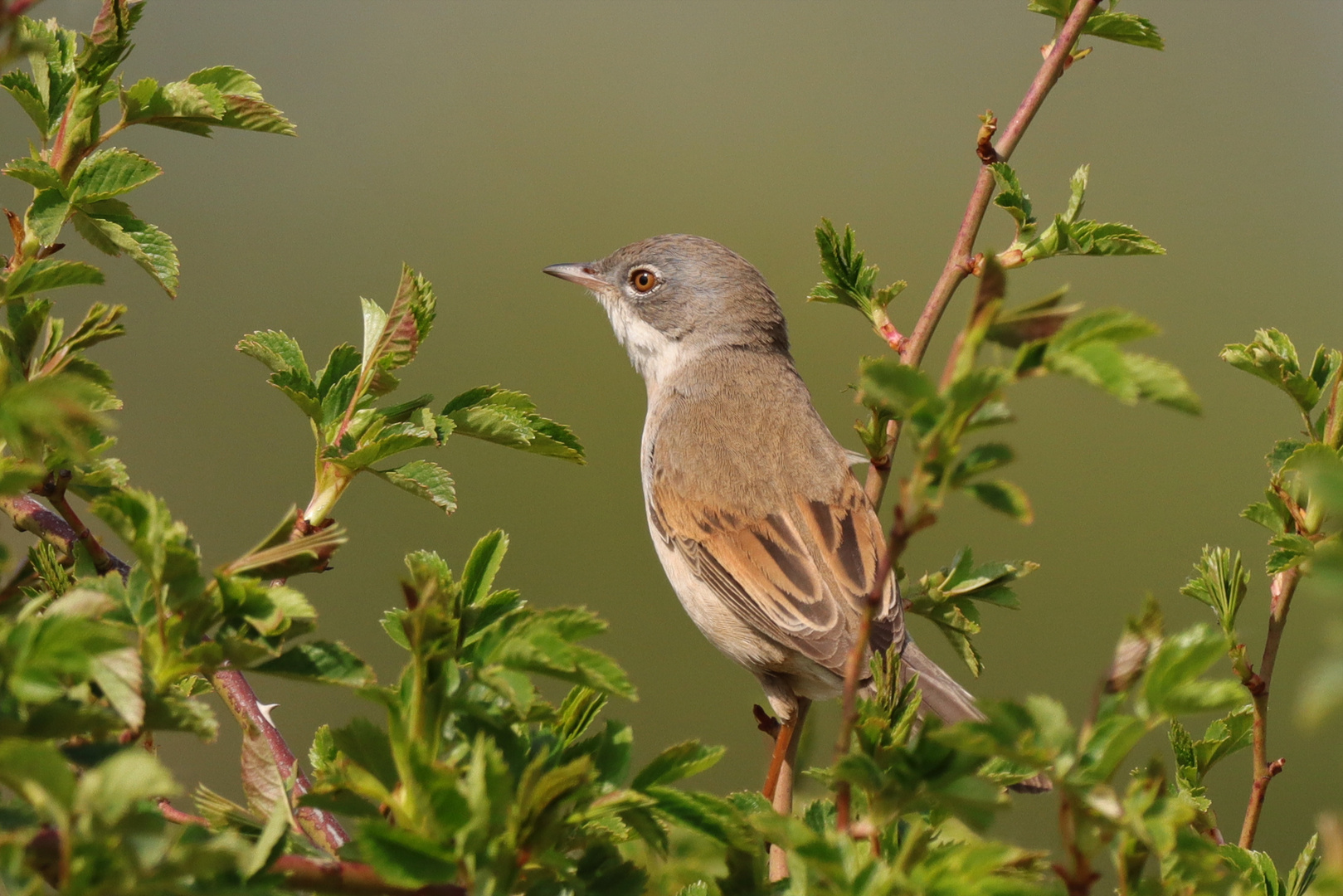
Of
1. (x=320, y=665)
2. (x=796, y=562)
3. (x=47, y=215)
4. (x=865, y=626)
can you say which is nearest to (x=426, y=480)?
(x=320, y=665)

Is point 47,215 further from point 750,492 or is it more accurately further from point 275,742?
point 750,492

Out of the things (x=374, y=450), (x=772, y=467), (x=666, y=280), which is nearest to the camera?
(x=374, y=450)

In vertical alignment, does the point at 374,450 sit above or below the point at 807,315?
above

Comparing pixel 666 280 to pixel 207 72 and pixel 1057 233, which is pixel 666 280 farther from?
pixel 207 72

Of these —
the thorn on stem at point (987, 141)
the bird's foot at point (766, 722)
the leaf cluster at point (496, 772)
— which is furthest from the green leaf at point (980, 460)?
the bird's foot at point (766, 722)

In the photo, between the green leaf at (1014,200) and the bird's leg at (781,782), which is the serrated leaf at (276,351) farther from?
the green leaf at (1014,200)

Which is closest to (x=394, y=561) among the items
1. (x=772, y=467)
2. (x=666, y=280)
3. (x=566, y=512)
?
(x=566, y=512)

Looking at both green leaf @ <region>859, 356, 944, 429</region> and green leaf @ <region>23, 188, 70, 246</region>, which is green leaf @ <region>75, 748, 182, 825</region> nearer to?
green leaf @ <region>859, 356, 944, 429</region>

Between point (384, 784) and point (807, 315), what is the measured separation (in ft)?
34.5

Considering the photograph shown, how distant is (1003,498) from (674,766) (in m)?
0.54

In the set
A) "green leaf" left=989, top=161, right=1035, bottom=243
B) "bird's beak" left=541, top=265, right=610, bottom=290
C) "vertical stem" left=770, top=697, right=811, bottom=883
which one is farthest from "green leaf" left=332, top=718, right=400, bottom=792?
"bird's beak" left=541, top=265, right=610, bottom=290

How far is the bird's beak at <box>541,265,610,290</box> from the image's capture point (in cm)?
551

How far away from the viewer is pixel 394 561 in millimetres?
9875

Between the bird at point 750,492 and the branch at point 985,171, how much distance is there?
65 centimetres
